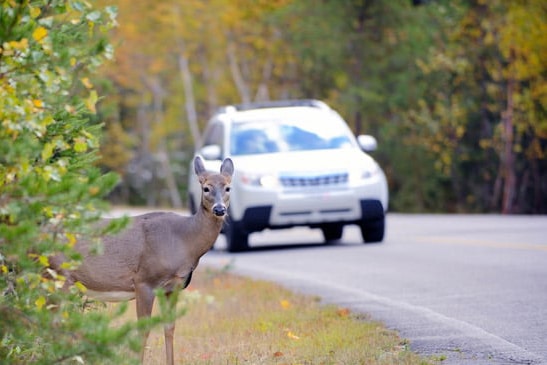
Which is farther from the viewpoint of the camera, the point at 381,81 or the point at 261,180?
the point at 381,81

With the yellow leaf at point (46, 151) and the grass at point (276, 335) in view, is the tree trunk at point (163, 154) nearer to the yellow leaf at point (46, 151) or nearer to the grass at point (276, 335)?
the grass at point (276, 335)

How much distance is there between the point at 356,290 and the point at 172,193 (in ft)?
155

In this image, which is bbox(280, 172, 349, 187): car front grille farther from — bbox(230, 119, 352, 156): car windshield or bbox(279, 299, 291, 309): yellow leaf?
bbox(279, 299, 291, 309): yellow leaf

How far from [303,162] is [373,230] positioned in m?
1.67

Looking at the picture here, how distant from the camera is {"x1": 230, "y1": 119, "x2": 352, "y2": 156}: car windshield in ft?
70.9

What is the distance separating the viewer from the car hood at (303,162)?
814 inches

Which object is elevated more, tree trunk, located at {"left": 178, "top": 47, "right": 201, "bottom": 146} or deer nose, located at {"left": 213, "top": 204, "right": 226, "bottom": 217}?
deer nose, located at {"left": 213, "top": 204, "right": 226, "bottom": 217}

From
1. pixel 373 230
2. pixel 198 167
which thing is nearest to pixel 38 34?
pixel 198 167

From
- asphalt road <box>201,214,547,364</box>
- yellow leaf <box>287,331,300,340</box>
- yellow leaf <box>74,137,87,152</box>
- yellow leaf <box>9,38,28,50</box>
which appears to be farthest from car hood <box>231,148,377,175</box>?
yellow leaf <box>9,38,28,50</box>

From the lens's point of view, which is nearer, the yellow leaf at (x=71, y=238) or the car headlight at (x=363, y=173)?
the yellow leaf at (x=71, y=238)

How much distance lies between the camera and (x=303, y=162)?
2089cm

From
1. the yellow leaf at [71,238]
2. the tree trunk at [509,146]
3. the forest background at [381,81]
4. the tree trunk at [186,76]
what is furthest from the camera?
the tree trunk at [186,76]

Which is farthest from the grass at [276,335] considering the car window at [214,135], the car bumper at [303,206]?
the car window at [214,135]

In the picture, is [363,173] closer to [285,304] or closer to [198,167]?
[285,304]
